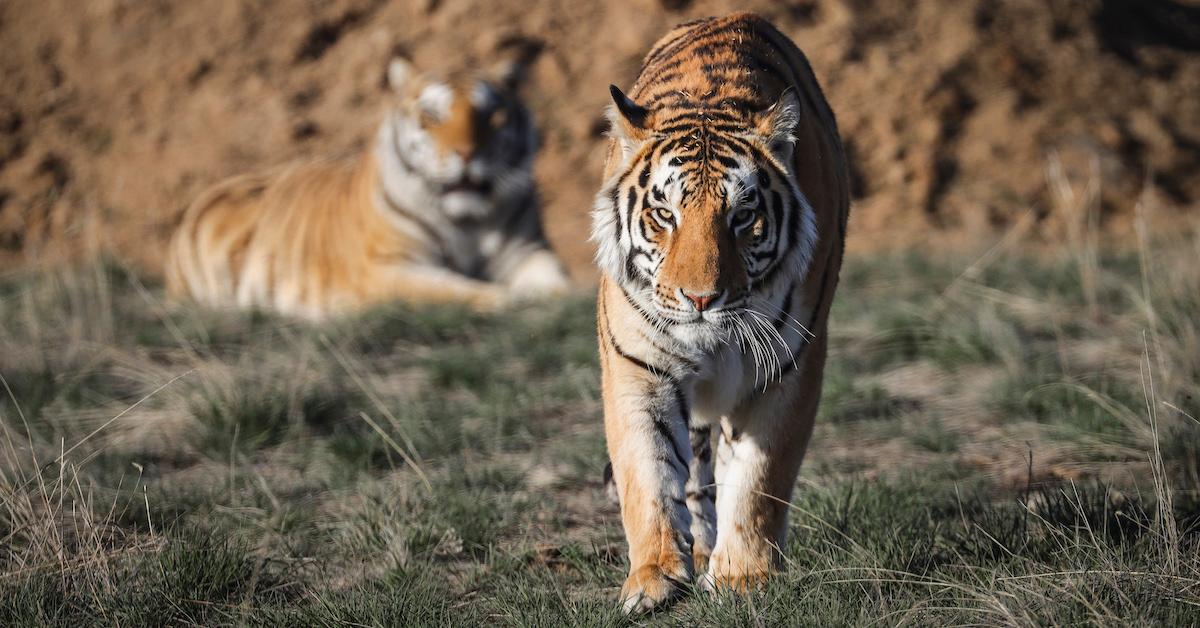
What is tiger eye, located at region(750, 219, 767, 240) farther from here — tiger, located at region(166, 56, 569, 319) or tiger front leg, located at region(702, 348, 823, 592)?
tiger, located at region(166, 56, 569, 319)

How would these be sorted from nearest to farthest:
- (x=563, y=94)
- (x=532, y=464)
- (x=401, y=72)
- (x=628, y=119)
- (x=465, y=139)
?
(x=628, y=119) < (x=532, y=464) < (x=465, y=139) < (x=401, y=72) < (x=563, y=94)

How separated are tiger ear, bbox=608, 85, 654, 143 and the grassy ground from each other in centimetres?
112

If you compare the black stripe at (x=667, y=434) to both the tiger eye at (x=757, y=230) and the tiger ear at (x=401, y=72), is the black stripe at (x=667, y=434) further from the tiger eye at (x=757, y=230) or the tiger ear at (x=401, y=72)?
the tiger ear at (x=401, y=72)

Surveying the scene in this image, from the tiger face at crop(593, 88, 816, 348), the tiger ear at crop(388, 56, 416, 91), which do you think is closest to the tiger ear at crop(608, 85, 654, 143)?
the tiger face at crop(593, 88, 816, 348)

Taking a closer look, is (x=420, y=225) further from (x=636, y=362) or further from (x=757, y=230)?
(x=757, y=230)

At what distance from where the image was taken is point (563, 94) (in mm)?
9484

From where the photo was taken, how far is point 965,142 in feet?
29.7

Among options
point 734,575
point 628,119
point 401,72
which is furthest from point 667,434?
point 401,72

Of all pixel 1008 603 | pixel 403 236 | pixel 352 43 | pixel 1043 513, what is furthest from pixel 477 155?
pixel 1008 603

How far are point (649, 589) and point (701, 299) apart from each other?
695mm

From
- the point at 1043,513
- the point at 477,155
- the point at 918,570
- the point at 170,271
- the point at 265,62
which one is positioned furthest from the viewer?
the point at 265,62

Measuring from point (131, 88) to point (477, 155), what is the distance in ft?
12.3

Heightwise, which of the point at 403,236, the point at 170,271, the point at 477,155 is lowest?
the point at 170,271

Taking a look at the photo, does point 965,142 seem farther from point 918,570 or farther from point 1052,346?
point 918,570
